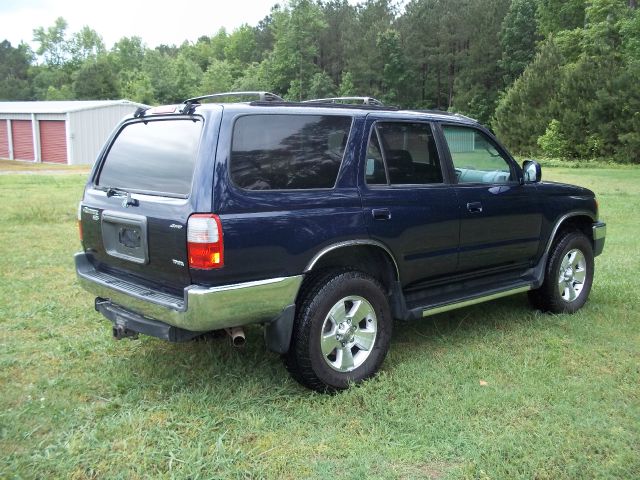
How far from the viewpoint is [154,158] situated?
4078 mm

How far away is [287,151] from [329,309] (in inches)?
40.9

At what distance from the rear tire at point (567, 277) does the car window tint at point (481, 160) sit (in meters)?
0.93

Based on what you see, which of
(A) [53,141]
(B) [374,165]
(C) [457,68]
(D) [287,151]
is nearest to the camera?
(D) [287,151]

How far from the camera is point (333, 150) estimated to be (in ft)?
13.8

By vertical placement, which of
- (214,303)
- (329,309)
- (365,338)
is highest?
(214,303)

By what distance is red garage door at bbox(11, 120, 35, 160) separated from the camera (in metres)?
37.5

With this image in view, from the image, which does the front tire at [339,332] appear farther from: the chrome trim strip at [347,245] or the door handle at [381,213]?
the door handle at [381,213]

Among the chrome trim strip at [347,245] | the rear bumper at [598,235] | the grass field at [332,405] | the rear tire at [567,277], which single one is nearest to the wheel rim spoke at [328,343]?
the grass field at [332,405]

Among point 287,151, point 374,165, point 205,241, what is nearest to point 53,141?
point 374,165

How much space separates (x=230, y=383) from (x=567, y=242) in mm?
3395

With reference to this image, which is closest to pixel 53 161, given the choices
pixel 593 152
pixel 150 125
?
pixel 593 152

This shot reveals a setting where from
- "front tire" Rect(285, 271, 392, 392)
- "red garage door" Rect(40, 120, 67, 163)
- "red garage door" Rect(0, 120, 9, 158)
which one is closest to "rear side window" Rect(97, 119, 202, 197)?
"front tire" Rect(285, 271, 392, 392)

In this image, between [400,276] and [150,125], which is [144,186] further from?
[400,276]

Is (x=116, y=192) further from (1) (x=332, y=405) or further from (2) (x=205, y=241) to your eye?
(1) (x=332, y=405)
